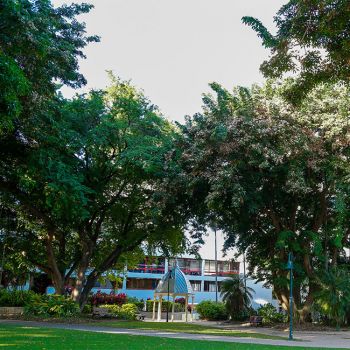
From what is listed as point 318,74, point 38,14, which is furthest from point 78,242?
point 318,74

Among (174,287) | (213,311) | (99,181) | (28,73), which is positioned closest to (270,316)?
(213,311)

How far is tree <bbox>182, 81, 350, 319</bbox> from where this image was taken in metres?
21.3

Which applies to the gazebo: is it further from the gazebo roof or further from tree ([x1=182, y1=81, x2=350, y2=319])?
tree ([x1=182, y1=81, x2=350, y2=319])

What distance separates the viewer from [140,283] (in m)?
64.4

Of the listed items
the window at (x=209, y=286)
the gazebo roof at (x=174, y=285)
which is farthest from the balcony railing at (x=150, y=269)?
the gazebo roof at (x=174, y=285)

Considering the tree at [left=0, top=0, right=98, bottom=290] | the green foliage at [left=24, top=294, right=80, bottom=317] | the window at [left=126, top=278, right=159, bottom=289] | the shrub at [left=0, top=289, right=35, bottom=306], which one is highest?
the tree at [left=0, top=0, right=98, bottom=290]

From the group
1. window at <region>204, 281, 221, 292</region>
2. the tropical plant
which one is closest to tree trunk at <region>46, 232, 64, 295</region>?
the tropical plant

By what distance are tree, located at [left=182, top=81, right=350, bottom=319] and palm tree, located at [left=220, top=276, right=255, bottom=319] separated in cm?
487

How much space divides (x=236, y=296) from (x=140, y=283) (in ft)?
115

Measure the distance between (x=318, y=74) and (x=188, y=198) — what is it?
1373 cm

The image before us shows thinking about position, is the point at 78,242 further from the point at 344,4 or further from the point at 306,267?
the point at 344,4

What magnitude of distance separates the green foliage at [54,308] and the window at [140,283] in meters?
39.1

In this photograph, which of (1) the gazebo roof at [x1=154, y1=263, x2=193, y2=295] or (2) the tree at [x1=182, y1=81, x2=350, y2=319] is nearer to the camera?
(2) the tree at [x1=182, y1=81, x2=350, y2=319]

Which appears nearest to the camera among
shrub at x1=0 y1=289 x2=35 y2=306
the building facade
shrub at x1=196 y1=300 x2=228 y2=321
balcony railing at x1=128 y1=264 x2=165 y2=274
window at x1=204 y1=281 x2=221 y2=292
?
shrub at x1=0 y1=289 x2=35 y2=306
